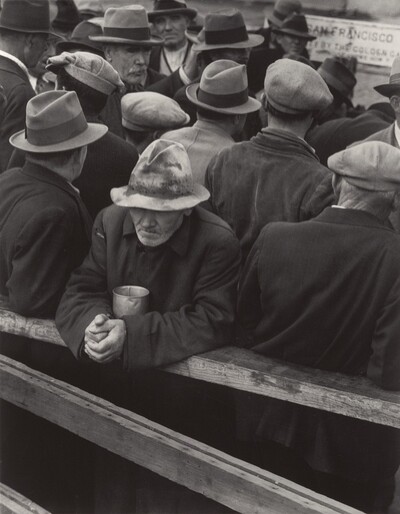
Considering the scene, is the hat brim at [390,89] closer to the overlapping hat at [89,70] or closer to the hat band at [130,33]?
the overlapping hat at [89,70]

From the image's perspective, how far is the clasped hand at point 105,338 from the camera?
3309mm

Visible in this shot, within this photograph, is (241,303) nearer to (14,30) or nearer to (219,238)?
(219,238)

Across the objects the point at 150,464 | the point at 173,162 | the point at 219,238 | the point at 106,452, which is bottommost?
the point at 106,452

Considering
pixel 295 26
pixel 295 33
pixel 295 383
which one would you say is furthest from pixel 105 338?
pixel 295 26

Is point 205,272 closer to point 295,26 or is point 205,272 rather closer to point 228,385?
point 228,385

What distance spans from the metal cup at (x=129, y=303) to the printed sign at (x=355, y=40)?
7.07 metres

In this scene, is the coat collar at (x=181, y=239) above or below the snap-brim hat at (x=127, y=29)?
below

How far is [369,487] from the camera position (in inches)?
139

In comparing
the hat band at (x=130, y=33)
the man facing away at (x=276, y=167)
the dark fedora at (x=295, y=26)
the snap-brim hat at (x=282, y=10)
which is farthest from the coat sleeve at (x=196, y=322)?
the snap-brim hat at (x=282, y=10)

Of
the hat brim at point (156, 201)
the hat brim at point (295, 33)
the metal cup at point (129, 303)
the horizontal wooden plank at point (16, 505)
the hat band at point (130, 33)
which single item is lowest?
the horizontal wooden plank at point (16, 505)

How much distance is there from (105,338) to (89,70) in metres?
1.84

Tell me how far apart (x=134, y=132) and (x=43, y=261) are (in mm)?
1646

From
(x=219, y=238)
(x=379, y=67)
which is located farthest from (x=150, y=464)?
(x=379, y=67)

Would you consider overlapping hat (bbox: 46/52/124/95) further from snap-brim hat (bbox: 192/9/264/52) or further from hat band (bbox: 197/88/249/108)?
snap-brim hat (bbox: 192/9/264/52)
